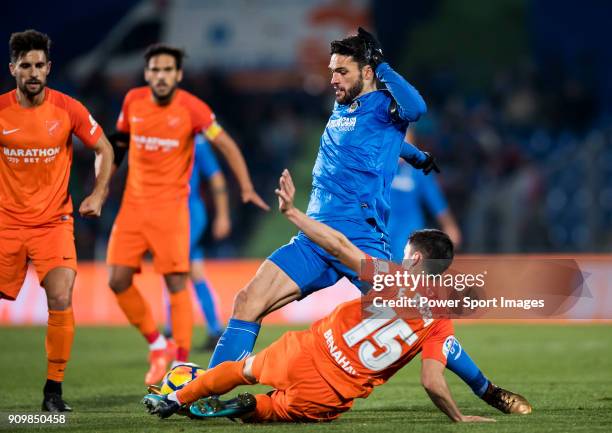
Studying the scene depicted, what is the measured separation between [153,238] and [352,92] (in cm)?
260

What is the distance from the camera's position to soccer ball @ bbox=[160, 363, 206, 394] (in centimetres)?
646

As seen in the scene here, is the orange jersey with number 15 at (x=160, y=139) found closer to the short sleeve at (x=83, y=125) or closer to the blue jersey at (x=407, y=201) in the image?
the short sleeve at (x=83, y=125)

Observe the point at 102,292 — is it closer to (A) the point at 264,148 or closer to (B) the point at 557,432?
(A) the point at 264,148

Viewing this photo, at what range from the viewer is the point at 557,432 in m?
5.72

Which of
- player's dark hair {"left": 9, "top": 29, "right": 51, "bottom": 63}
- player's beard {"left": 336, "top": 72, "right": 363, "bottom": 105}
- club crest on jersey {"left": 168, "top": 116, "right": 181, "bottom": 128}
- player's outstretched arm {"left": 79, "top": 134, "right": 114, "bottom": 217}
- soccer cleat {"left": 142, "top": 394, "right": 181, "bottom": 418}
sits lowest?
soccer cleat {"left": 142, "top": 394, "right": 181, "bottom": 418}

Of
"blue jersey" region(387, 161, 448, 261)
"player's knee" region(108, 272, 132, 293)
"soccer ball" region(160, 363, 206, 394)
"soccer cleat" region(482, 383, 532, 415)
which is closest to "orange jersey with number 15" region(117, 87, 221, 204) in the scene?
"player's knee" region(108, 272, 132, 293)

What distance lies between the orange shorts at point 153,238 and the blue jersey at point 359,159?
218cm

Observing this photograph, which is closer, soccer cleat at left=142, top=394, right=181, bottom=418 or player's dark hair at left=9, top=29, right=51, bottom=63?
soccer cleat at left=142, top=394, right=181, bottom=418

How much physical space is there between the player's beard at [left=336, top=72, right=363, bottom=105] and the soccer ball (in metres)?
1.86

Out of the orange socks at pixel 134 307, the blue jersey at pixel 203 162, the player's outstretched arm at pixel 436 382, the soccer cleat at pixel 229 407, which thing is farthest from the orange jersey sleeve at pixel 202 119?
the player's outstretched arm at pixel 436 382

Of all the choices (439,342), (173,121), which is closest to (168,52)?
(173,121)

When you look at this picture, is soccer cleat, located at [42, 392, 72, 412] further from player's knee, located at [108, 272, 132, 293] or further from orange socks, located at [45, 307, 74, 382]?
player's knee, located at [108, 272, 132, 293]

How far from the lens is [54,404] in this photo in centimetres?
691

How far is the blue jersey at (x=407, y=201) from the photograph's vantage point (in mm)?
10930
